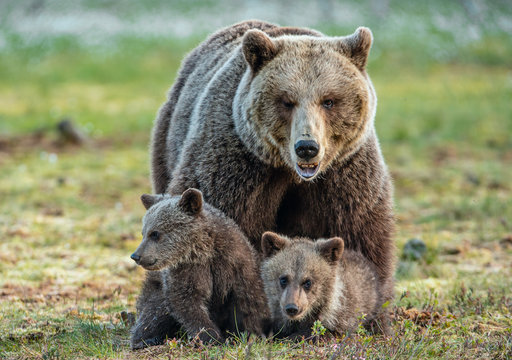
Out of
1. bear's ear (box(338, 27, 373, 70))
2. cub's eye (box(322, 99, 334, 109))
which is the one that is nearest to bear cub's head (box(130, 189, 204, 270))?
cub's eye (box(322, 99, 334, 109))

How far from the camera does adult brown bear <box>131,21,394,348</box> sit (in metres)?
5.42

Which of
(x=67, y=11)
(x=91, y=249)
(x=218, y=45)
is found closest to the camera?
(x=218, y=45)

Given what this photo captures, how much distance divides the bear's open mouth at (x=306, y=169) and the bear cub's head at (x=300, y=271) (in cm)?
52

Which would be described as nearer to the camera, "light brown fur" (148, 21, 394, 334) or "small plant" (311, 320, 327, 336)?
"small plant" (311, 320, 327, 336)

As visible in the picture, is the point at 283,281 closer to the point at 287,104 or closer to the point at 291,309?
the point at 291,309

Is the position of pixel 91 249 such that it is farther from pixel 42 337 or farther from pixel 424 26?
pixel 424 26

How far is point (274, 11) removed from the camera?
37.7 meters

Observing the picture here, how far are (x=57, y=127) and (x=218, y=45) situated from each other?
915 centimetres

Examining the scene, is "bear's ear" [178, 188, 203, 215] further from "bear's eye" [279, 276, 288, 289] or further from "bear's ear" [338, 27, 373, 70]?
"bear's ear" [338, 27, 373, 70]

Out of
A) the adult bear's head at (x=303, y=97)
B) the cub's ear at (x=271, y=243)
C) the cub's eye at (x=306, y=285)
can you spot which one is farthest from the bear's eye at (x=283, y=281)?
the adult bear's head at (x=303, y=97)

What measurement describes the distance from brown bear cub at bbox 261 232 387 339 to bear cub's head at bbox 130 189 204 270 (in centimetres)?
54

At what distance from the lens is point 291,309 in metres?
4.95

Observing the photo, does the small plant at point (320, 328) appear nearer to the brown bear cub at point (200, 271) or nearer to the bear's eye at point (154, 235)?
the brown bear cub at point (200, 271)

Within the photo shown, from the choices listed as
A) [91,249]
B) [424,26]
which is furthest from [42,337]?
[424,26]
